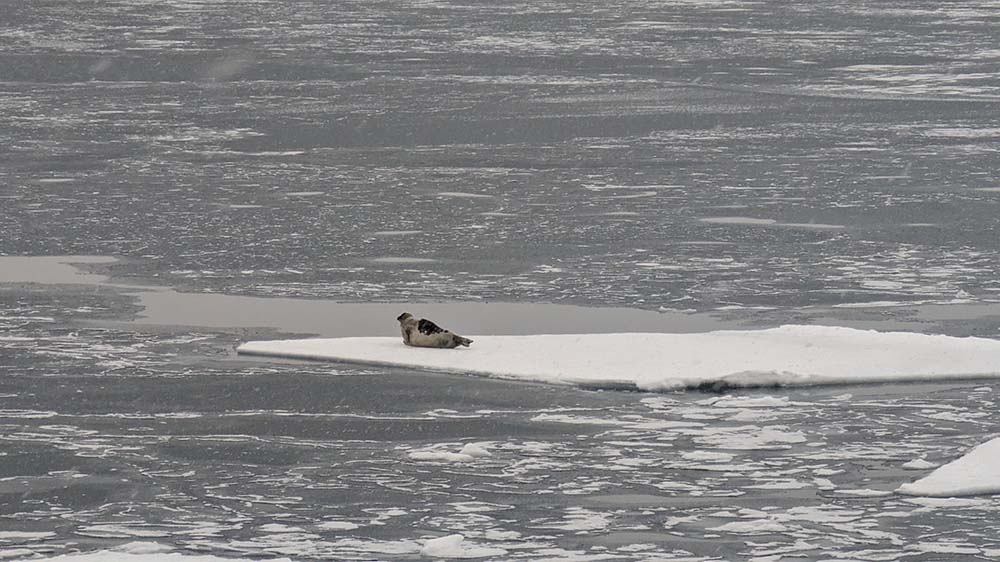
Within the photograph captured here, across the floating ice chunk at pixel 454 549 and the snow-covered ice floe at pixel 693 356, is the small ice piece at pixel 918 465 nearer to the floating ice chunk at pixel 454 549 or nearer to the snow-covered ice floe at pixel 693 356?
the snow-covered ice floe at pixel 693 356

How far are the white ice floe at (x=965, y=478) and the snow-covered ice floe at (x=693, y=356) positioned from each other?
124 centimetres

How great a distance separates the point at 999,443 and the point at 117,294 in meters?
4.83

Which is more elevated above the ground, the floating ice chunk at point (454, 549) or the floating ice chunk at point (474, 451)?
the floating ice chunk at point (474, 451)

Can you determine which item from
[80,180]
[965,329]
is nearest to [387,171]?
[80,180]

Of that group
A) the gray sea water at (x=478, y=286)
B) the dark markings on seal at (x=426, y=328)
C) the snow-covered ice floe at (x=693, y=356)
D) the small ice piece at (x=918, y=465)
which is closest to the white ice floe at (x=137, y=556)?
the gray sea water at (x=478, y=286)

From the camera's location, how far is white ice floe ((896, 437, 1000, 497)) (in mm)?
6199

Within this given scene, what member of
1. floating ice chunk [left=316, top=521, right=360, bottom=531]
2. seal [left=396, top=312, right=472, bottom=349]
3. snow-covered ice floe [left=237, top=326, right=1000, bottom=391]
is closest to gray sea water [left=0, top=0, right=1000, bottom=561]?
floating ice chunk [left=316, top=521, right=360, bottom=531]

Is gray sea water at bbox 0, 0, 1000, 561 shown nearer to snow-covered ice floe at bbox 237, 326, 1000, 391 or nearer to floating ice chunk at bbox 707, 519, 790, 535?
floating ice chunk at bbox 707, 519, 790, 535

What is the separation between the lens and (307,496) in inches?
247

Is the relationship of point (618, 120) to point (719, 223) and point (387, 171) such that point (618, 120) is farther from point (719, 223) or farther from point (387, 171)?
point (719, 223)

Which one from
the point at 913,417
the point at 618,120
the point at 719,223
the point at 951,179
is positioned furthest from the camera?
the point at 618,120

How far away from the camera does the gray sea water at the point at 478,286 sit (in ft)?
19.9

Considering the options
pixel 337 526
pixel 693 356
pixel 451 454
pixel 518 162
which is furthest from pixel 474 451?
pixel 518 162

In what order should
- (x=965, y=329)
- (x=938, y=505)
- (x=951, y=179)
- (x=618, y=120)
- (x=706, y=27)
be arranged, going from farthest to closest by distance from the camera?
(x=706, y=27)
(x=618, y=120)
(x=951, y=179)
(x=965, y=329)
(x=938, y=505)
